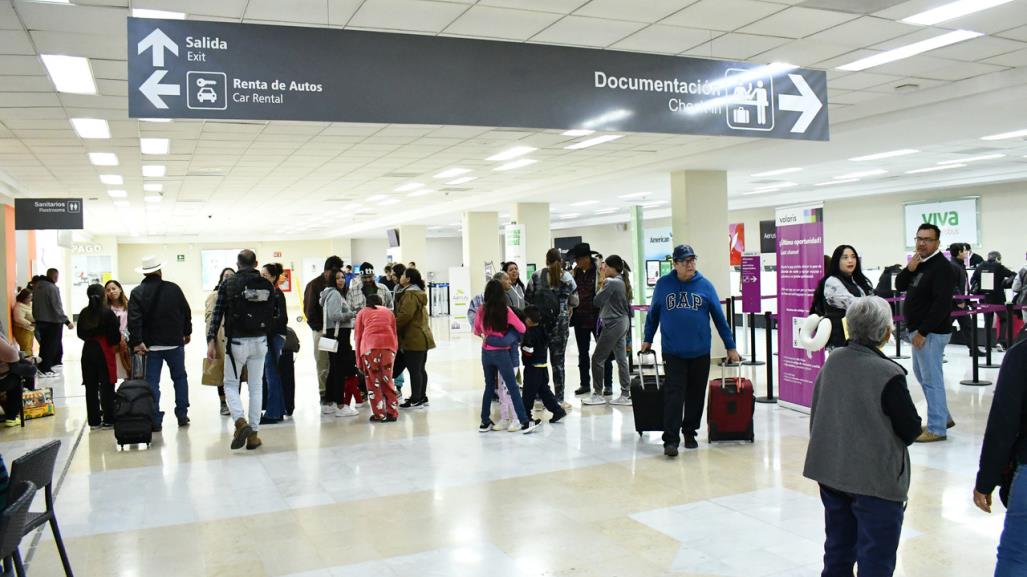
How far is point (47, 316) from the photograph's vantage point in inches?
497

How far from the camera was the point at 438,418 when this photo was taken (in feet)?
26.2

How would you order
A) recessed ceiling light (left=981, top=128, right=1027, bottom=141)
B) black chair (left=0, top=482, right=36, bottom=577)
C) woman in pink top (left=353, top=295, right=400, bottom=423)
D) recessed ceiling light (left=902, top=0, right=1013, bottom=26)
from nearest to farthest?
black chair (left=0, top=482, right=36, bottom=577) → recessed ceiling light (left=902, top=0, right=1013, bottom=26) → woman in pink top (left=353, top=295, right=400, bottom=423) → recessed ceiling light (left=981, top=128, right=1027, bottom=141)

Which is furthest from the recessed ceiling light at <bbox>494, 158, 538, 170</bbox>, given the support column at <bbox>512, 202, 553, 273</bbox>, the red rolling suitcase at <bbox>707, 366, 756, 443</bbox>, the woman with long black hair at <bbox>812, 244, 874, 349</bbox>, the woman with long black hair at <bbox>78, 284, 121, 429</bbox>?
the red rolling suitcase at <bbox>707, 366, 756, 443</bbox>

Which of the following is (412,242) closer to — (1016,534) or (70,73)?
(70,73)

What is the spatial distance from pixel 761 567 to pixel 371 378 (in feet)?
15.7

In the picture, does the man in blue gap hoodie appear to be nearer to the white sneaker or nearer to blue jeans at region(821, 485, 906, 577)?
blue jeans at region(821, 485, 906, 577)

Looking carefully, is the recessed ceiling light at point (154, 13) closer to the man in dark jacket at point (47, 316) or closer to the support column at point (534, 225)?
the man in dark jacket at point (47, 316)

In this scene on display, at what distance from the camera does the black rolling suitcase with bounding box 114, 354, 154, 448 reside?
6.78 metres

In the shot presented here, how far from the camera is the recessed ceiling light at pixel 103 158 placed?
35.1ft

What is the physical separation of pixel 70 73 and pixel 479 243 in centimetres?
1478

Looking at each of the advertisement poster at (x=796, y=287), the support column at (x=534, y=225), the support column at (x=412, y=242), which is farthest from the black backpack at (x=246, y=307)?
the support column at (x=412, y=242)

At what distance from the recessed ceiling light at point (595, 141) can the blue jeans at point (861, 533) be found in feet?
26.4

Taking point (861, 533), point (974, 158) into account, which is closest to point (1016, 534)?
point (861, 533)

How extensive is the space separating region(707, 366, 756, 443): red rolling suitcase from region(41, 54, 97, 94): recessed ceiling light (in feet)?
18.5
